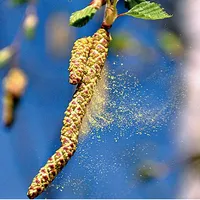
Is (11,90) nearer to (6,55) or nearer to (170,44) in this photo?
(6,55)

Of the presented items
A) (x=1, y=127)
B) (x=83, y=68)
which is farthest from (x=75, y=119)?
(x=1, y=127)

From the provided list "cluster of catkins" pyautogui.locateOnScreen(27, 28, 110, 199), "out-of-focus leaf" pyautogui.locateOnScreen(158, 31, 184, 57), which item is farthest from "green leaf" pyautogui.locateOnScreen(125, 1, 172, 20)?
"out-of-focus leaf" pyautogui.locateOnScreen(158, 31, 184, 57)

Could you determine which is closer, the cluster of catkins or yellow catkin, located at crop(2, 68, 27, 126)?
the cluster of catkins

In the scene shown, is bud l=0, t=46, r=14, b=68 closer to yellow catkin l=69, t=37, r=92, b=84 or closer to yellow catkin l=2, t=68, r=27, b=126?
yellow catkin l=2, t=68, r=27, b=126

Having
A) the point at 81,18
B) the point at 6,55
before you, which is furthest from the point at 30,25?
the point at 81,18

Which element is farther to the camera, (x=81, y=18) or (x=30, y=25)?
(x=30, y=25)

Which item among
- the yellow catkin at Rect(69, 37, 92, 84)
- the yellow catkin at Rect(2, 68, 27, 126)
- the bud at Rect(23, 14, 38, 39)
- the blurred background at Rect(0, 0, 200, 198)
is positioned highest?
the bud at Rect(23, 14, 38, 39)
